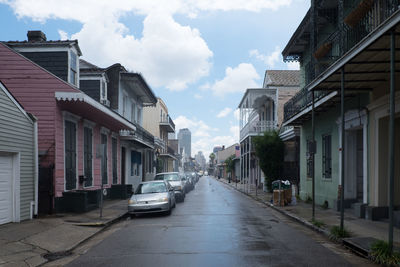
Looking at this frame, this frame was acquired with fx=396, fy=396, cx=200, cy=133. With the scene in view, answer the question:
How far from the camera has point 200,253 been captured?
7938 millimetres

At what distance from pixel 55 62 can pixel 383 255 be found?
1341cm

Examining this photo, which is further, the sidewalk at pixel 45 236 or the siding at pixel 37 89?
the siding at pixel 37 89

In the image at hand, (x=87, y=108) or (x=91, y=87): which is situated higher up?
(x=91, y=87)

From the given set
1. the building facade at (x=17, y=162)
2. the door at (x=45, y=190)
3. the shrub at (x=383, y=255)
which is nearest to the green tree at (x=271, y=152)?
the door at (x=45, y=190)

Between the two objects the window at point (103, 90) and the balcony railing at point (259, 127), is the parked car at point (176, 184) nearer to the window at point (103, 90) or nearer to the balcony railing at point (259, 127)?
the window at point (103, 90)

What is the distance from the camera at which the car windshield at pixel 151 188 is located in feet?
52.1

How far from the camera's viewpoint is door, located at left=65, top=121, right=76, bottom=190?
49.9 ft

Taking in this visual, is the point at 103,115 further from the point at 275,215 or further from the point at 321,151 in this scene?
the point at 321,151

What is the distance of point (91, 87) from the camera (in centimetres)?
2033

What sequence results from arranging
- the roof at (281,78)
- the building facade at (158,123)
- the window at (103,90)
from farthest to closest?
1. the building facade at (158,123)
2. the roof at (281,78)
3. the window at (103,90)

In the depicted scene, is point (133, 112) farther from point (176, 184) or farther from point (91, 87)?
point (176, 184)

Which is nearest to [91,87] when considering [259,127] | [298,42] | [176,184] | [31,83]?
[31,83]

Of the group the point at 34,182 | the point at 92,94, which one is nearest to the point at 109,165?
the point at 92,94

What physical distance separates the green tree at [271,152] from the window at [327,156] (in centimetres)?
748
